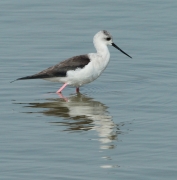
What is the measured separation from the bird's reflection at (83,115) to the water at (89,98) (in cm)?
2

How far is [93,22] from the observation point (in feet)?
54.1

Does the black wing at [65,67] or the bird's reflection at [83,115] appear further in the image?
the black wing at [65,67]

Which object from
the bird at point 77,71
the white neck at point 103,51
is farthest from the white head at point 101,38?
the bird at point 77,71

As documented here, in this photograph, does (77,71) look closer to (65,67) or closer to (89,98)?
(65,67)

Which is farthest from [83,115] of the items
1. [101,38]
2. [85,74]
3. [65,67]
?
[101,38]

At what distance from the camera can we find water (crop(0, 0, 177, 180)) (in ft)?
28.1

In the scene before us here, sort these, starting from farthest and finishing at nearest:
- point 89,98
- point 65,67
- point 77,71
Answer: point 65,67
point 77,71
point 89,98

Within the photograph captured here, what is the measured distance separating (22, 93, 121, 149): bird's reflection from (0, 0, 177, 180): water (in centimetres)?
2

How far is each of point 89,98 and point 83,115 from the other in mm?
1278

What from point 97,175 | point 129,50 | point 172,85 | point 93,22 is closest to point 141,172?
point 97,175

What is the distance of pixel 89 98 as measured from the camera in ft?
40.3

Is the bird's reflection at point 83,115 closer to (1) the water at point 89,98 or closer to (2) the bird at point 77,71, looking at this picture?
(1) the water at point 89,98

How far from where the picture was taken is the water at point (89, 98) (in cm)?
857

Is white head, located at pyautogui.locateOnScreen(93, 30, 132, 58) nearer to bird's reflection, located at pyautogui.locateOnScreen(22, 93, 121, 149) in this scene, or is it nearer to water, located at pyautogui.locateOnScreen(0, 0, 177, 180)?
water, located at pyautogui.locateOnScreen(0, 0, 177, 180)
